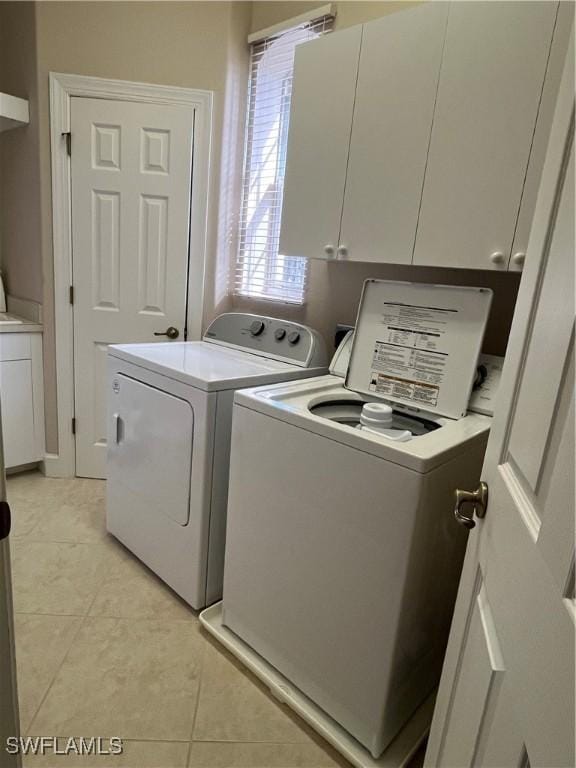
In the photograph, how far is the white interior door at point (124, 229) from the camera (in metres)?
2.49

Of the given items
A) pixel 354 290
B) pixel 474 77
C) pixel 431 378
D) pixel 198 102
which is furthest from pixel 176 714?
pixel 198 102

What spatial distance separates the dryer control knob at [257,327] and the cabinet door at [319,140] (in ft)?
1.46

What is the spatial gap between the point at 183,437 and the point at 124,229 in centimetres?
144

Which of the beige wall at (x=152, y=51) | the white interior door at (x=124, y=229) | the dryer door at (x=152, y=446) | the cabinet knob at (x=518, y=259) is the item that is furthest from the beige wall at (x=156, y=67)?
the dryer door at (x=152, y=446)

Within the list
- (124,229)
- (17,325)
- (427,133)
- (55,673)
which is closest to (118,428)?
(55,673)

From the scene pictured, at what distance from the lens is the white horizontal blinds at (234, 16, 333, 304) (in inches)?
95.5

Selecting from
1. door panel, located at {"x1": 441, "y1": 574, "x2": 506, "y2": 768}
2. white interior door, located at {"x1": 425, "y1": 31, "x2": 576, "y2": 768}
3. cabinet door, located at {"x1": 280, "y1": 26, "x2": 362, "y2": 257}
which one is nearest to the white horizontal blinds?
cabinet door, located at {"x1": 280, "y1": 26, "x2": 362, "y2": 257}

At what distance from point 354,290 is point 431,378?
2.51 feet

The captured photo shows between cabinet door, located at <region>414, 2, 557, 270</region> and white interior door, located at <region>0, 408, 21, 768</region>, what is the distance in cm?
138

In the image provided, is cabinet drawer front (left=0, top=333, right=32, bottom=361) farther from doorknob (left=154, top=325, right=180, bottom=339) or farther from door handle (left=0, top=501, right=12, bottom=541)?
door handle (left=0, top=501, right=12, bottom=541)

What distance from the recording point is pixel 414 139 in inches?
61.2

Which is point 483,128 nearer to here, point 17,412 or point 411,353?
point 411,353

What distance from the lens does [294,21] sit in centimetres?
228

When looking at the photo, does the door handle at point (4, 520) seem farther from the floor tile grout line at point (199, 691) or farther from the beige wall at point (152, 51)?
the beige wall at point (152, 51)
